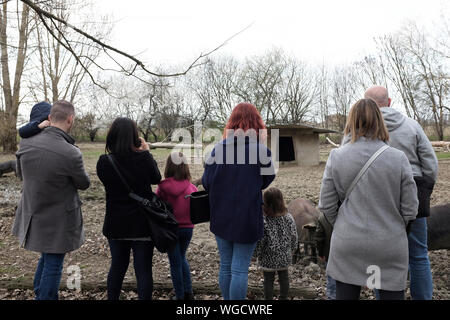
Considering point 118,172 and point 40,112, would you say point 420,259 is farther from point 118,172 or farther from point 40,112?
point 40,112

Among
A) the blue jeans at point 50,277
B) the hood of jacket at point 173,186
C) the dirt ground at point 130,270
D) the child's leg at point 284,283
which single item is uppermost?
the hood of jacket at point 173,186

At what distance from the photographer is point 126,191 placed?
2.62 meters

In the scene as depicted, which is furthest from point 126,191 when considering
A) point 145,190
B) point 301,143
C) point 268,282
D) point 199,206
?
point 301,143

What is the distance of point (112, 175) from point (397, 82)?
1386 inches

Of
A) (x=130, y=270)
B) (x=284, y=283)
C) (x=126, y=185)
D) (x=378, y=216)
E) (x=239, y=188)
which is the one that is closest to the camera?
(x=378, y=216)

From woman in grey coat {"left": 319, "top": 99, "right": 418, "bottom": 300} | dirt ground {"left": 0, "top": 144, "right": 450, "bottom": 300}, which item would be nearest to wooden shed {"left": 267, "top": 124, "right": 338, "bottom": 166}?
dirt ground {"left": 0, "top": 144, "right": 450, "bottom": 300}

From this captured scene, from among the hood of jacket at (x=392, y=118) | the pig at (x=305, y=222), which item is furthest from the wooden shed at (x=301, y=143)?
the hood of jacket at (x=392, y=118)

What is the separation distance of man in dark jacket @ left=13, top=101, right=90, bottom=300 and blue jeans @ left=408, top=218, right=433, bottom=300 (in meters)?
2.44

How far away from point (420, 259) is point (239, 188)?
140cm

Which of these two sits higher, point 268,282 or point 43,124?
point 43,124

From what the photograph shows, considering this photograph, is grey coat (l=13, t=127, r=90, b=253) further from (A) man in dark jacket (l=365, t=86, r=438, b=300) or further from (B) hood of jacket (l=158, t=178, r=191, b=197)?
(A) man in dark jacket (l=365, t=86, r=438, b=300)

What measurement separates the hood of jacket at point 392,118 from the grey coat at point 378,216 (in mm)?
575

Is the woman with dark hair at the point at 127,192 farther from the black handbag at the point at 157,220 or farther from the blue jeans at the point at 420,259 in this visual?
the blue jeans at the point at 420,259

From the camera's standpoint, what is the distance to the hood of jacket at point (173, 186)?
3.10 meters
